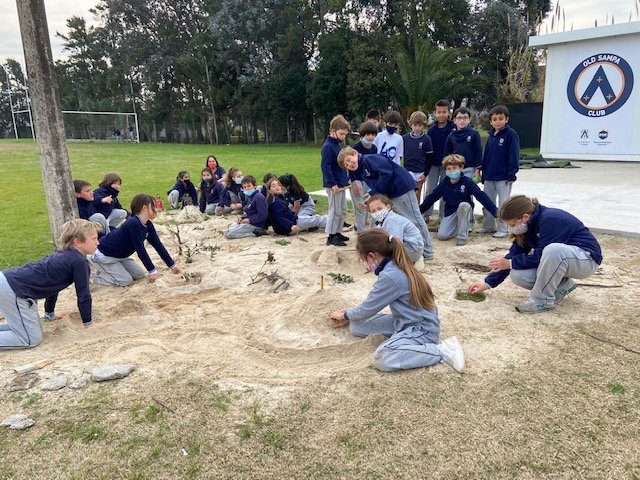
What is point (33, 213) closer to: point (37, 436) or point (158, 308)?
Answer: point (158, 308)

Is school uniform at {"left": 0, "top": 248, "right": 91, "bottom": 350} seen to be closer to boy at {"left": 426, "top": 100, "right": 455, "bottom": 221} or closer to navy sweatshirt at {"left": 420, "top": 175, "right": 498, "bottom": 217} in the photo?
navy sweatshirt at {"left": 420, "top": 175, "right": 498, "bottom": 217}

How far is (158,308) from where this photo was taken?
185 inches

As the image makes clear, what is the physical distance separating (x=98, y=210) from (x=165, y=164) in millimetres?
12654

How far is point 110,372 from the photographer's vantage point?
3350 millimetres

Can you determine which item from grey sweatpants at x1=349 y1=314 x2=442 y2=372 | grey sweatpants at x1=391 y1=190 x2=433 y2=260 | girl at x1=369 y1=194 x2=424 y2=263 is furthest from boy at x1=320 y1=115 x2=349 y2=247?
grey sweatpants at x1=349 y1=314 x2=442 y2=372

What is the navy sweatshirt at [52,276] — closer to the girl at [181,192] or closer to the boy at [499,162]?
the boy at [499,162]

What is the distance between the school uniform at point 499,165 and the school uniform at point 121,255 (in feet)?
15.2

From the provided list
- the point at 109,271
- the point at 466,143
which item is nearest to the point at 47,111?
the point at 109,271

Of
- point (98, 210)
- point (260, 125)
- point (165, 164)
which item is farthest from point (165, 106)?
point (98, 210)

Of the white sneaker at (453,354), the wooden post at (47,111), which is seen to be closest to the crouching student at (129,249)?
the wooden post at (47,111)

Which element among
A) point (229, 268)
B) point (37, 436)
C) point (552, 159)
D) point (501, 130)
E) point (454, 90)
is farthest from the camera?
point (454, 90)

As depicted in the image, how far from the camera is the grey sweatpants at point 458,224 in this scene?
651cm

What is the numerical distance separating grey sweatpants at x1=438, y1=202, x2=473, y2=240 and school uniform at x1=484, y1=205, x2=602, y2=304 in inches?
90.4

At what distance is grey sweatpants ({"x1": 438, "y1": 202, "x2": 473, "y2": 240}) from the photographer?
6.51 metres
